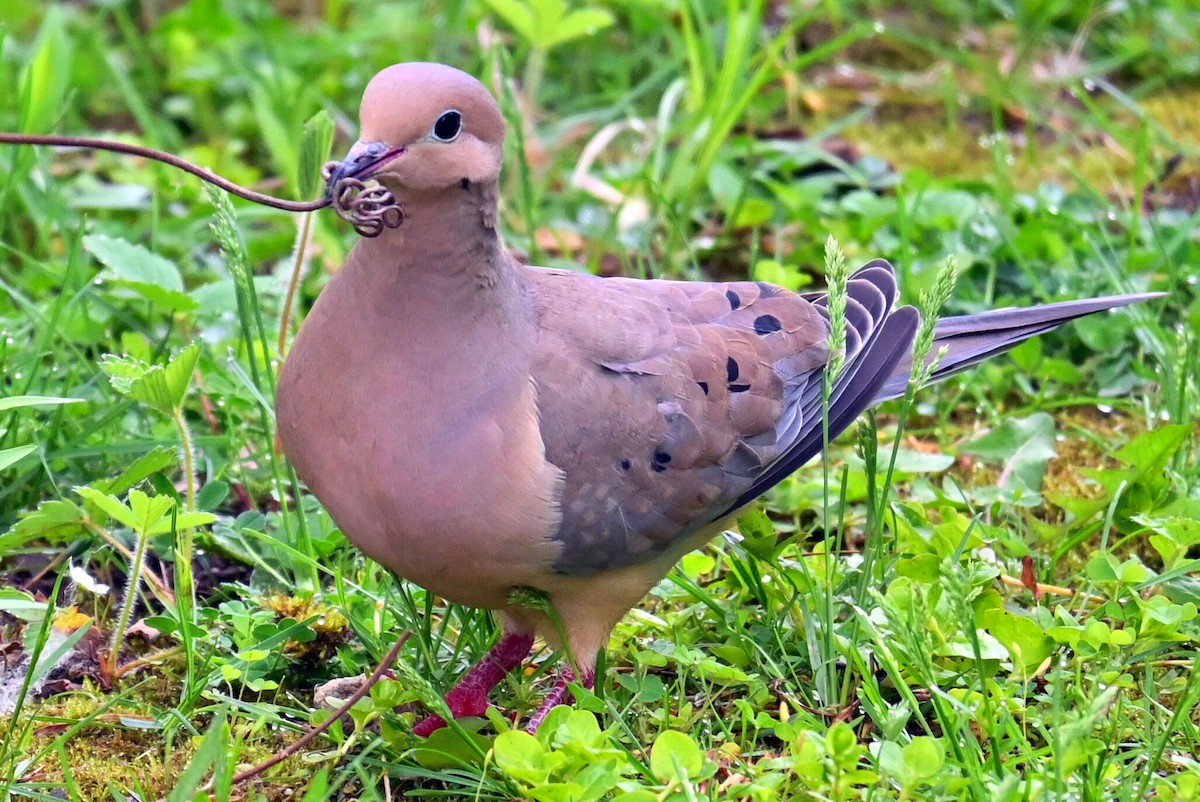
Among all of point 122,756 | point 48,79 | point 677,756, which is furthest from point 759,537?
point 48,79

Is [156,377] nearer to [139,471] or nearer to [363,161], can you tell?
[139,471]

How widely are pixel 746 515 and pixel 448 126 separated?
1.22 metres

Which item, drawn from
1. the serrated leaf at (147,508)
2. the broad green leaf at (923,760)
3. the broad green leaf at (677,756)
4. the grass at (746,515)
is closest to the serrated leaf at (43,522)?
the grass at (746,515)

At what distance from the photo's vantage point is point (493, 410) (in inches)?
111

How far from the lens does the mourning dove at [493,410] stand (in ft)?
8.99

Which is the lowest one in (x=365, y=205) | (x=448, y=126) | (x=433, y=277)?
(x=433, y=277)

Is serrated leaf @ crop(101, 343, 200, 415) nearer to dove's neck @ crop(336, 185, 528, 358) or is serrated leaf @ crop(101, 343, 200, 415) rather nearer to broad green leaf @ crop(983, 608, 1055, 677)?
dove's neck @ crop(336, 185, 528, 358)

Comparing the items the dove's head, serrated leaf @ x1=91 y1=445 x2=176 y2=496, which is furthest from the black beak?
serrated leaf @ x1=91 y1=445 x2=176 y2=496

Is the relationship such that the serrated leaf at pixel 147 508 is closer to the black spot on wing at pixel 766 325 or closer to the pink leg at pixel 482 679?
the pink leg at pixel 482 679

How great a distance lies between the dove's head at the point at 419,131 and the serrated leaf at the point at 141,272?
1355mm

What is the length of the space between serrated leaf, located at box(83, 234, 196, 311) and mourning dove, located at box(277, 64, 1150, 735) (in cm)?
109

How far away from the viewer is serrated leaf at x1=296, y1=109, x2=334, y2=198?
10.8 ft

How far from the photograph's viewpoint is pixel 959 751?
2.68 m

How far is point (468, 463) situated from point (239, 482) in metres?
1.30
